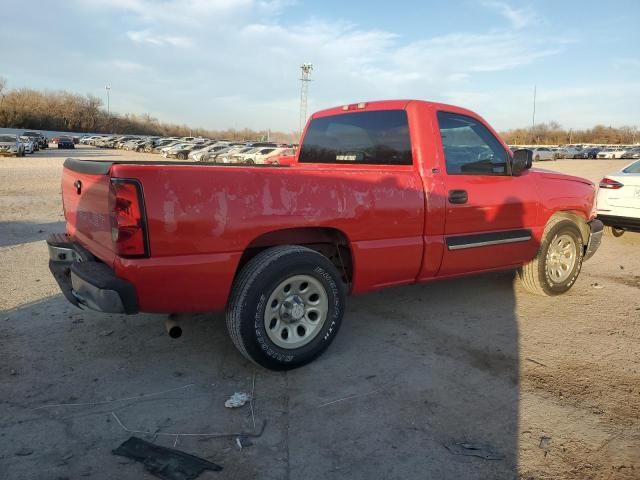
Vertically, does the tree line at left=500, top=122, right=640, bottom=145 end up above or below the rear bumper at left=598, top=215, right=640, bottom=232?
above

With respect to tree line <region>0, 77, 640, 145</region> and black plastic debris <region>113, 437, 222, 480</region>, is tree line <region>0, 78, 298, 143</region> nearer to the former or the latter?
tree line <region>0, 77, 640, 145</region>

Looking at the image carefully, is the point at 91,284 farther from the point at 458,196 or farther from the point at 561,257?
the point at 561,257

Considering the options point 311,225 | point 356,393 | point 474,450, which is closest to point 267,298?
point 311,225

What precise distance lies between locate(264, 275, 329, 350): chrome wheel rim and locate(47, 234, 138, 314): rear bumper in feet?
3.02

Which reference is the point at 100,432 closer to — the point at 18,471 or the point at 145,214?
the point at 18,471

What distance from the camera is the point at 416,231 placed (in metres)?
4.08

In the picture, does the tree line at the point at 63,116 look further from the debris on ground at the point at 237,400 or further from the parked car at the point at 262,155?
the debris on ground at the point at 237,400

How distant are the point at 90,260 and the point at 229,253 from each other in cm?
105

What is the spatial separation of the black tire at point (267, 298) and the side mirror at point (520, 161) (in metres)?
2.28

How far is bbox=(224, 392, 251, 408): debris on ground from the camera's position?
3.12 metres

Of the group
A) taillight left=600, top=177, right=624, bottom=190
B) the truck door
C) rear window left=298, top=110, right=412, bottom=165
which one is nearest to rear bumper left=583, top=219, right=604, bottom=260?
the truck door

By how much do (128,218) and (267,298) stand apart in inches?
41.0

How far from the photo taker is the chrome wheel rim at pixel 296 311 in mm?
3471

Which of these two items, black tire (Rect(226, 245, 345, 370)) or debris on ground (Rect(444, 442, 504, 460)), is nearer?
debris on ground (Rect(444, 442, 504, 460))
